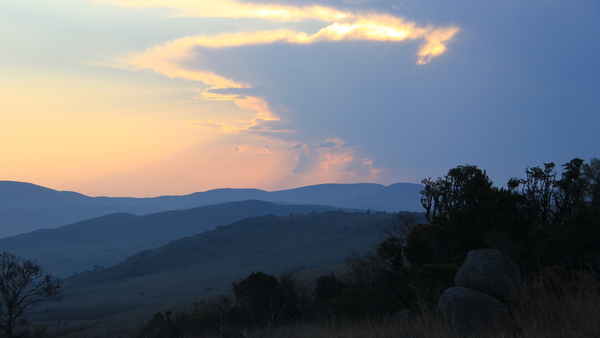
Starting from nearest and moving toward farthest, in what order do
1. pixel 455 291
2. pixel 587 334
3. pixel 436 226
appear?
pixel 587 334
pixel 455 291
pixel 436 226

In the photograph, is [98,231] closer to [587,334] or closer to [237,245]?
[237,245]

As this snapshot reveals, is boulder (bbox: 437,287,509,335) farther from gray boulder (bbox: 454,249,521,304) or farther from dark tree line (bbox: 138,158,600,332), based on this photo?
dark tree line (bbox: 138,158,600,332)

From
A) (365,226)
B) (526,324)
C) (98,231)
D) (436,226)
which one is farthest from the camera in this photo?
(98,231)

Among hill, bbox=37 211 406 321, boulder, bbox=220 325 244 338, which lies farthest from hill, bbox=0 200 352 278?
boulder, bbox=220 325 244 338

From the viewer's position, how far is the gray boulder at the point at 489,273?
955 cm

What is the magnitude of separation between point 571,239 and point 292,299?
12484 millimetres

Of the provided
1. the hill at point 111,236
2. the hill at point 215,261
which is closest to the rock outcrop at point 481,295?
the hill at point 215,261

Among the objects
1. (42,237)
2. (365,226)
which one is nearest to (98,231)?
(42,237)

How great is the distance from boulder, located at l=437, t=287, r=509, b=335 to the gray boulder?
169cm

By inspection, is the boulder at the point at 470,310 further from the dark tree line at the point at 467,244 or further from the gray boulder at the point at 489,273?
the dark tree line at the point at 467,244

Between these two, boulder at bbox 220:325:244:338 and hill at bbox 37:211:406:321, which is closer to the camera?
boulder at bbox 220:325:244:338

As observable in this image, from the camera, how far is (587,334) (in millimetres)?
5344

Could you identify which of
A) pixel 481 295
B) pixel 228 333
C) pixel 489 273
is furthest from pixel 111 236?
pixel 481 295

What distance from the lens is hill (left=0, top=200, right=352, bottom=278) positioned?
110 m
